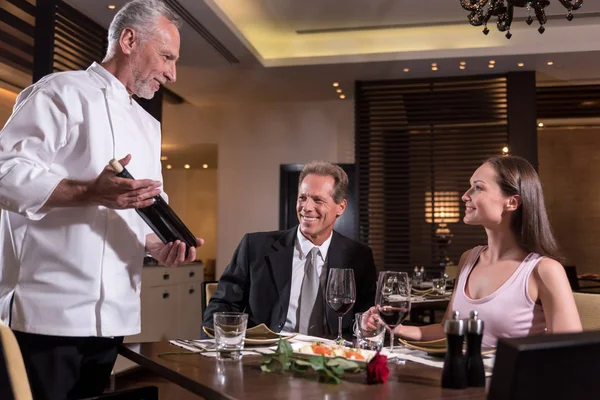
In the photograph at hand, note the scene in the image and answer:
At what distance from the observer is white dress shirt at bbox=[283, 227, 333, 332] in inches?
88.0

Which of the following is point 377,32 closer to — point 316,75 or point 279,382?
point 316,75

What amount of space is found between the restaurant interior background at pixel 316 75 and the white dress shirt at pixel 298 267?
8.69ft

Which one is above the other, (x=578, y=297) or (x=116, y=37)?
(x=116, y=37)

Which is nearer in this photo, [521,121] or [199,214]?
[521,121]

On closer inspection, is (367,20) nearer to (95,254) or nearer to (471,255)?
(471,255)

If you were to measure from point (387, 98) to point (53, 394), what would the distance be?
6.16 metres

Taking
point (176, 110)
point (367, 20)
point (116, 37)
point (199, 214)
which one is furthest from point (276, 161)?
point (116, 37)

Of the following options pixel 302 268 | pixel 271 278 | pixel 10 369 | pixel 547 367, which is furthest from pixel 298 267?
pixel 547 367

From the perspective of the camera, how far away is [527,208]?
1.95 m

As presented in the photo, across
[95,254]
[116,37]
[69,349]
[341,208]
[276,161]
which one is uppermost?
[276,161]

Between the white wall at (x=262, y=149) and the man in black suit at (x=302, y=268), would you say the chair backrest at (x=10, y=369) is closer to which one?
the man in black suit at (x=302, y=268)

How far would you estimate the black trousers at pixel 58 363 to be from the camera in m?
1.47

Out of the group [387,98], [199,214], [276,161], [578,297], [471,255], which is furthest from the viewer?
[199,214]

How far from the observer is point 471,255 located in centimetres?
216
